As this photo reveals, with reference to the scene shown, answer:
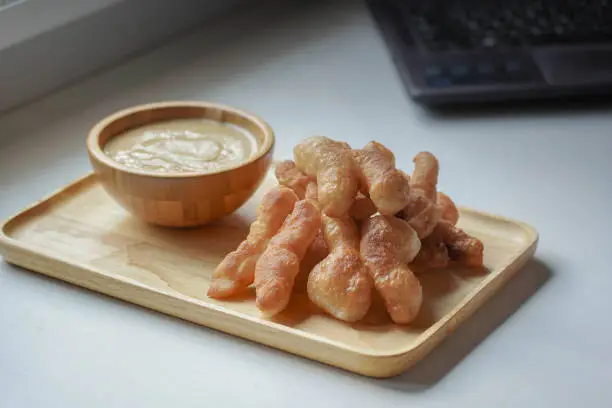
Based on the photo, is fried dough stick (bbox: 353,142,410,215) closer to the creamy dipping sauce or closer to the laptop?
the creamy dipping sauce

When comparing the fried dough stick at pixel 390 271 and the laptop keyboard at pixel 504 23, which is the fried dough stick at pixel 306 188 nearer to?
the fried dough stick at pixel 390 271

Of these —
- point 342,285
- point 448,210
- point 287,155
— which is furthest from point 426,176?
point 287,155

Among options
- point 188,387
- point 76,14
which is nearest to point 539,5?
point 76,14

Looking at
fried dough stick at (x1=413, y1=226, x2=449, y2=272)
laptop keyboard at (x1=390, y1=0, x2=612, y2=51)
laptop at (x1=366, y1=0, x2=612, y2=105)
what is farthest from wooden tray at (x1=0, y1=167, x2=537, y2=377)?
laptop keyboard at (x1=390, y1=0, x2=612, y2=51)

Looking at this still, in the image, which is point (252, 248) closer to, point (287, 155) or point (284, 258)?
point (284, 258)

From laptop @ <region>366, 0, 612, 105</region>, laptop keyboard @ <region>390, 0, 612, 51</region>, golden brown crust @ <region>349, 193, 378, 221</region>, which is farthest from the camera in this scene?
laptop keyboard @ <region>390, 0, 612, 51</region>

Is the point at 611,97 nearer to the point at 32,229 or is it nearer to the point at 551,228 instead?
the point at 551,228

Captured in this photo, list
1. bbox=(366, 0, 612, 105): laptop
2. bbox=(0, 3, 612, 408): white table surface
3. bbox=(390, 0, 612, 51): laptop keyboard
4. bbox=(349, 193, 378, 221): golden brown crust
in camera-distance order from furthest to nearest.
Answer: bbox=(390, 0, 612, 51): laptop keyboard
bbox=(366, 0, 612, 105): laptop
bbox=(349, 193, 378, 221): golden brown crust
bbox=(0, 3, 612, 408): white table surface
